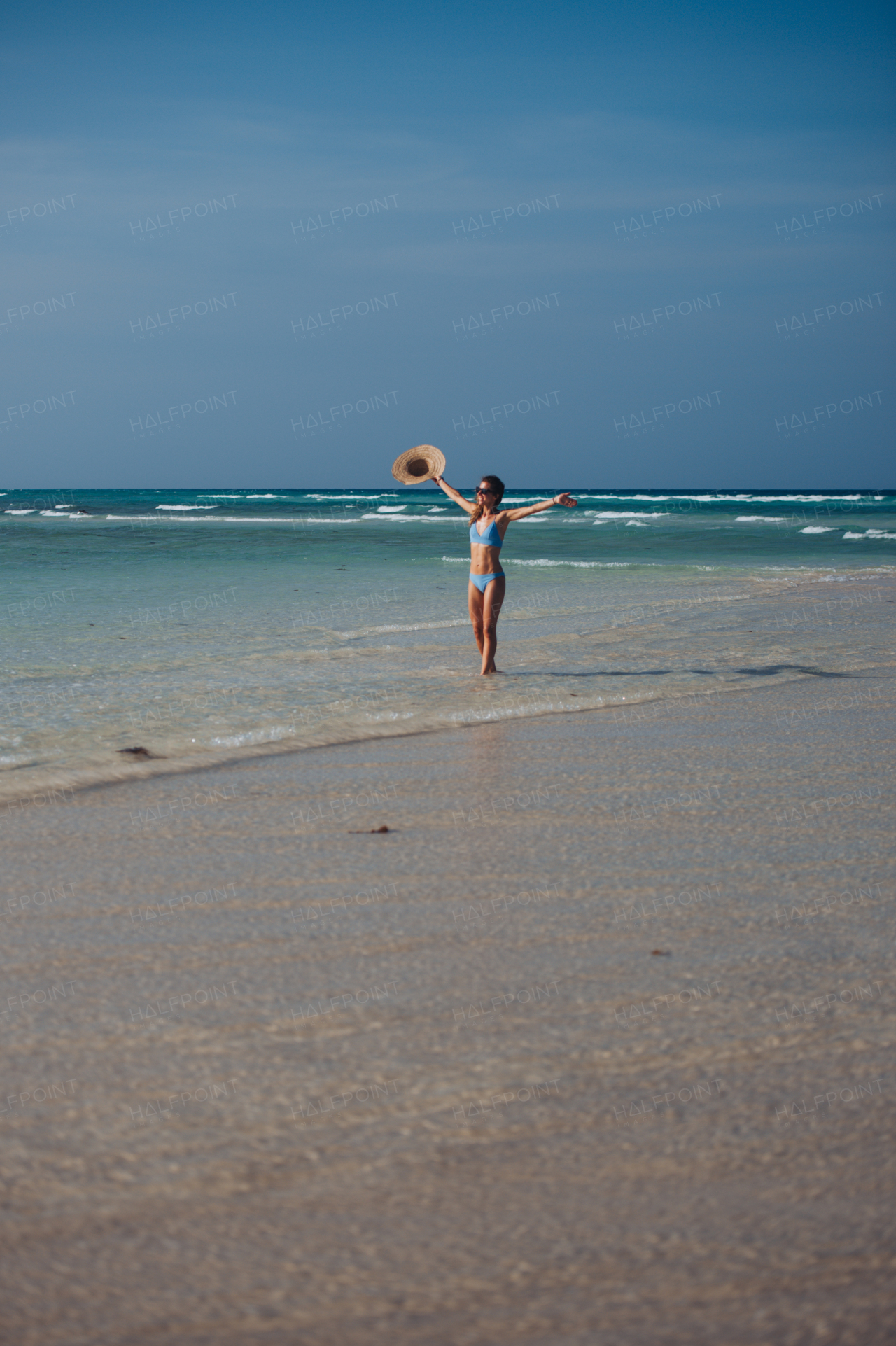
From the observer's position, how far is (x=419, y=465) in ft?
28.8

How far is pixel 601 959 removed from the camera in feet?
10.3

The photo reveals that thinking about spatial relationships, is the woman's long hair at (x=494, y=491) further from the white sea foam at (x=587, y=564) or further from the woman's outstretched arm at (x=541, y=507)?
the white sea foam at (x=587, y=564)

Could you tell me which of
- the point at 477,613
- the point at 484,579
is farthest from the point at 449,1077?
the point at 484,579

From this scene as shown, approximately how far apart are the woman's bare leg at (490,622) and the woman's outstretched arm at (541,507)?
1.70 feet

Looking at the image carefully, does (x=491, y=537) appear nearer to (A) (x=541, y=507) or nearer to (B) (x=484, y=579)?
(B) (x=484, y=579)

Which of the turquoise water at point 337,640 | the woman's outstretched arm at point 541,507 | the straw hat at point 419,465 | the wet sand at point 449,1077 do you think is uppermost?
the straw hat at point 419,465

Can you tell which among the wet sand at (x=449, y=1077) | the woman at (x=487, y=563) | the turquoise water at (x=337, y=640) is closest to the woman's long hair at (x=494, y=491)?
the woman at (x=487, y=563)

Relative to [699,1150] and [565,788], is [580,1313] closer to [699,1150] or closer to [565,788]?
[699,1150]

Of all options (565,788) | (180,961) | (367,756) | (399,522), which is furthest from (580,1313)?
(399,522)

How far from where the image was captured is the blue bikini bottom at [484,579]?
334 inches

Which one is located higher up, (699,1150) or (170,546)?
(170,546)

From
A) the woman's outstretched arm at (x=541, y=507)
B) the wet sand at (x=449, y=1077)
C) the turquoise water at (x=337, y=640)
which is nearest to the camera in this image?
the wet sand at (x=449, y=1077)

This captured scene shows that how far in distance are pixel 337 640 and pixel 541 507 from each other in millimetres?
3548

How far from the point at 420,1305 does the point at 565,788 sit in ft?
11.1
